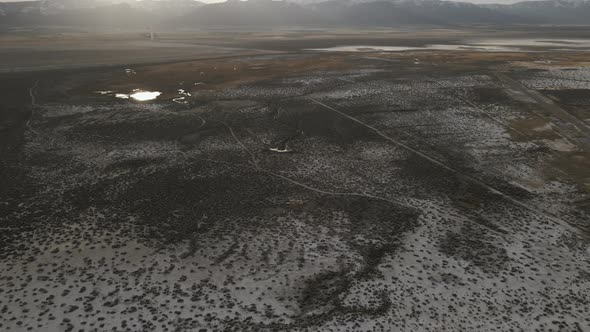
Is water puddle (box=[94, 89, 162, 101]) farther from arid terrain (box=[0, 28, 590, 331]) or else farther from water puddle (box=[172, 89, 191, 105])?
arid terrain (box=[0, 28, 590, 331])

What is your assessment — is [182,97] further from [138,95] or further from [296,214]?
[296,214]

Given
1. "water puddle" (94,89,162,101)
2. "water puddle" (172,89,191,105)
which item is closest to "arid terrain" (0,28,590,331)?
"water puddle" (172,89,191,105)

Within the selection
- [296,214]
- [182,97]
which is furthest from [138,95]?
[296,214]

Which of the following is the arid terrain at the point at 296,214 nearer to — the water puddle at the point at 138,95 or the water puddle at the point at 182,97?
the water puddle at the point at 182,97

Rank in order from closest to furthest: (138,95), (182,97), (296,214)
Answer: (296,214)
(182,97)
(138,95)

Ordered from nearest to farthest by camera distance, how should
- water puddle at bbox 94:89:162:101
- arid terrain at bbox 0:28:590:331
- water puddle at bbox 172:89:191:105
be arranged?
arid terrain at bbox 0:28:590:331 → water puddle at bbox 172:89:191:105 → water puddle at bbox 94:89:162:101

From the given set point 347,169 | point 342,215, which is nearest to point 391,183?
point 347,169

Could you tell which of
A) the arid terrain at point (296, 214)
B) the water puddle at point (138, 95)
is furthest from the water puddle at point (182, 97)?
the water puddle at point (138, 95)

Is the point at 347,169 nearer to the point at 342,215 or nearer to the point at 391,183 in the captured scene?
the point at 391,183
